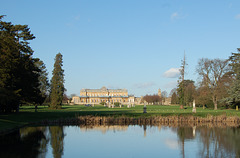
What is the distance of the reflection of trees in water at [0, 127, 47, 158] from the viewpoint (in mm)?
12633

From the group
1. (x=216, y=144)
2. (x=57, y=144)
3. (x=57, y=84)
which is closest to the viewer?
(x=57, y=144)

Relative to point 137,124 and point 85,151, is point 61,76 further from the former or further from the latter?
point 85,151

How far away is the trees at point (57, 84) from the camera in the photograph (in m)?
46.0

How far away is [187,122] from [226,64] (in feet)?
82.2

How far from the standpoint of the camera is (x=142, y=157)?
12.9 meters

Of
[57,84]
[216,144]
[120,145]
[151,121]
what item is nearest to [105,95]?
[57,84]

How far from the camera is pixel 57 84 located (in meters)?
46.9

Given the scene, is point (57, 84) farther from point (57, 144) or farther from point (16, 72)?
point (57, 144)

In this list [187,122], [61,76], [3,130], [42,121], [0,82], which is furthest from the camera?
[61,76]

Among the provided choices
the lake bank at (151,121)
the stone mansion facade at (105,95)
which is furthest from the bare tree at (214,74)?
the stone mansion facade at (105,95)

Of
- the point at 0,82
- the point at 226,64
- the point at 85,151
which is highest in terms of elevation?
the point at 226,64

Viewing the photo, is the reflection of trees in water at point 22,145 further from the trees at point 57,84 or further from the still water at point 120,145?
the trees at point 57,84

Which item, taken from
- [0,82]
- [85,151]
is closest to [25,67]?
[0,82]

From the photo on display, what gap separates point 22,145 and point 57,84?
107 feet
